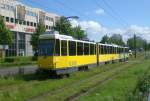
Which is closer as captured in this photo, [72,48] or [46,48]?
[46,48]

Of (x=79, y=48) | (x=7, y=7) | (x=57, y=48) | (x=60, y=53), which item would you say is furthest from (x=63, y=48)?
(x=7, y=7)

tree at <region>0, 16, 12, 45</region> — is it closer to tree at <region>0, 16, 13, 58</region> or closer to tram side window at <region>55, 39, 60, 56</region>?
tree at <region>0, 16, 13, 58</region>

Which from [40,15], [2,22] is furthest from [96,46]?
[40,15]

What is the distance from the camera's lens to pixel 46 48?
2545 cm

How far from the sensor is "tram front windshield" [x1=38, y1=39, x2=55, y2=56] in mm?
25188

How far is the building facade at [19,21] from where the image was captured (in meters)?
89.0

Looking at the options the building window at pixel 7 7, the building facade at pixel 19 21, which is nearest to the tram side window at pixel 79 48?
the building facade at pixel 19 21

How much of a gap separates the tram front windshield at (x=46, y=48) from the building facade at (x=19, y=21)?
61665mm

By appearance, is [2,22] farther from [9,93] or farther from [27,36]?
[9,93]

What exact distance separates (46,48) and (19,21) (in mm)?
71240

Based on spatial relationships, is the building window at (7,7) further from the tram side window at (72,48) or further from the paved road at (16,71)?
the tram side window at (72,48)

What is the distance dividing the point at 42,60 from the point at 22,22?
73060 millimetres

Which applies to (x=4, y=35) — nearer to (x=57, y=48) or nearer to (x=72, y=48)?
(x=72, y=48)

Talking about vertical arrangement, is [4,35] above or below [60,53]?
above
